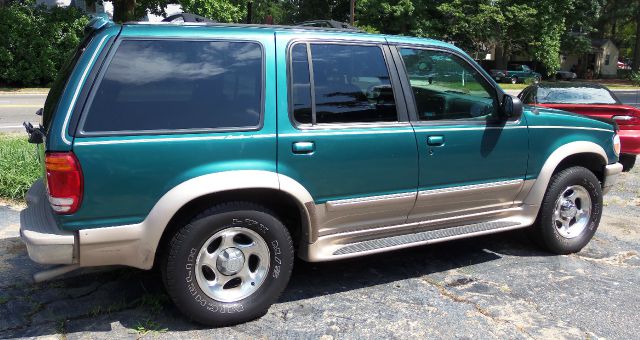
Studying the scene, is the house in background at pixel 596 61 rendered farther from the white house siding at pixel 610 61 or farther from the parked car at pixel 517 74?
the parked car at pixel 517 74

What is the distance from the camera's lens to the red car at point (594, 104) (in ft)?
27.0

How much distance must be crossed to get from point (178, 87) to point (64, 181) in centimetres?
82

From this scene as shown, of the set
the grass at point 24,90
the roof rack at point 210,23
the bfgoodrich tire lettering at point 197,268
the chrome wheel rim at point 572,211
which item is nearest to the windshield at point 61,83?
the roof rack at point 210,23

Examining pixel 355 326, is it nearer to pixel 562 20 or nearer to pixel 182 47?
pixel 182 47

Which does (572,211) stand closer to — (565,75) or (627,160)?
(627,160)

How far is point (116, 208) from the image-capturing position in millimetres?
3141

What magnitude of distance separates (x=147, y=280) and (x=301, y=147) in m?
1.63

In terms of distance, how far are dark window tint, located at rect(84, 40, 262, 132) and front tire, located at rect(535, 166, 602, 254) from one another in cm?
275

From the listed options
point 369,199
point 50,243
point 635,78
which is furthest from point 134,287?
point 635,78

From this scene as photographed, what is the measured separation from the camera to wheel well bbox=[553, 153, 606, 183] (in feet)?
16.1

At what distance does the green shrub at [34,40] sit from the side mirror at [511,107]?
2160 centimetres

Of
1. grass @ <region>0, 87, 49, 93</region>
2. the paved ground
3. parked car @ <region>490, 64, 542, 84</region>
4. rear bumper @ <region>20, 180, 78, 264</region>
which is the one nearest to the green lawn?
grass @ <region>0, 87, 49, 93</region>

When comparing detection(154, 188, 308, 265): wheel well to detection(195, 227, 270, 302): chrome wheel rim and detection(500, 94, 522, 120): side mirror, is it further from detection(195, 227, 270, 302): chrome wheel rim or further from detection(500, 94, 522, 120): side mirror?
detection(500, 94, 522, 120): side mirror

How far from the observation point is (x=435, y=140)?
407 cm
